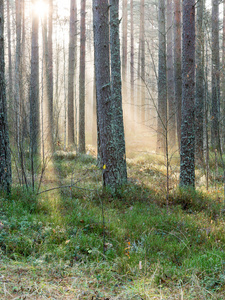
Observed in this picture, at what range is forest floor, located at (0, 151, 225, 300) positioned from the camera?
2766 mm

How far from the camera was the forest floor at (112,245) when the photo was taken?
277 cm

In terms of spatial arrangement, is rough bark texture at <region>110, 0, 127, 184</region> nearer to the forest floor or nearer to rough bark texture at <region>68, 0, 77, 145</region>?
the forest floor

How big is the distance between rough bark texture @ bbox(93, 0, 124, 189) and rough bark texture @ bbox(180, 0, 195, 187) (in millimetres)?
1951

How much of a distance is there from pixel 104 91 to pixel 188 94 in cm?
230

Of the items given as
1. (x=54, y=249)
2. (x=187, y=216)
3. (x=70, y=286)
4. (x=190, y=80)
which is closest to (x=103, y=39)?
(x=190, y=80)

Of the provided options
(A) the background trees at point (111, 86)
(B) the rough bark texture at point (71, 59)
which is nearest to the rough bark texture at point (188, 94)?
(A) the background trees at point (111, 86)

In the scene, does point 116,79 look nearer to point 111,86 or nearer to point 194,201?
point 111,86

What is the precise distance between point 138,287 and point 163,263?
2.74ft

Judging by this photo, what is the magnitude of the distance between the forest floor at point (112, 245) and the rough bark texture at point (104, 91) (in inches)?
19.0

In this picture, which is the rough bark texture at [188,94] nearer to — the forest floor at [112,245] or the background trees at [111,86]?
the background trees at [111,86]

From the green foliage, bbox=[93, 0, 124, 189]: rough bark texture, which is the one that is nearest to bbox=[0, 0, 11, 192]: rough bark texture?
bbox=[93, 0, 124, 189]: rough bark texture

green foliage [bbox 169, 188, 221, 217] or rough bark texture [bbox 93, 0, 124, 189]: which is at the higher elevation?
rough bark texture [bbox 93, 0, 124, 189]

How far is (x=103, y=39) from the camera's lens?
6.29 meters

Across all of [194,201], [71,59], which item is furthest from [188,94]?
[71,59]
